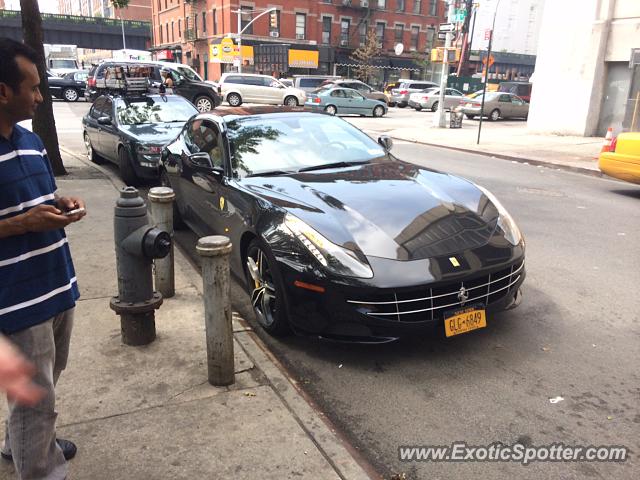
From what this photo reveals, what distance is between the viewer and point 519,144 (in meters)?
16.8

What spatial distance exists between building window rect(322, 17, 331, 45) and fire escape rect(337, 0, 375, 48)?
130cm

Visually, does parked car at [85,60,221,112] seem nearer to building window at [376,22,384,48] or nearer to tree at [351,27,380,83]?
tree at [351,27,380,83]

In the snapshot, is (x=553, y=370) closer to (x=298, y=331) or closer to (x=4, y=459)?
(x=298, y=331)

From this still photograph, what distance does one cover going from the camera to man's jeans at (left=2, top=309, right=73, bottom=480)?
202cm

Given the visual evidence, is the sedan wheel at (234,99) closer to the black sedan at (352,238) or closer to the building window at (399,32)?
the black sedan at (352,238)

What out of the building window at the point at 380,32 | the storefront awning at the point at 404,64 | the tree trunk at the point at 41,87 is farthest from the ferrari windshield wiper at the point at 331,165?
the storefront awning at the point at 404,64

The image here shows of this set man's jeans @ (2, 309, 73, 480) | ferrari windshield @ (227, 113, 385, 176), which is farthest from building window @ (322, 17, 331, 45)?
man's jeans @ (2, 309, 73, 480)

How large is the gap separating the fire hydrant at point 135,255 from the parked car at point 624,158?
802cm

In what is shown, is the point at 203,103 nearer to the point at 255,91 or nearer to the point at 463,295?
the point at 255,91

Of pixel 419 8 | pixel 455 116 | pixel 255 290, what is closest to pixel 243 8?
pixel 419 8

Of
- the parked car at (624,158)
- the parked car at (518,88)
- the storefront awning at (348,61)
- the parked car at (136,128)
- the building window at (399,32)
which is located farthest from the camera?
the building window at (399,32)

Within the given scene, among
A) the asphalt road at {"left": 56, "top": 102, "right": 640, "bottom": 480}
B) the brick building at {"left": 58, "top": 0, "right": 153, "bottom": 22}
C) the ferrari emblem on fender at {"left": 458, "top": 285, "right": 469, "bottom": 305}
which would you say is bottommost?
the asphalt road at {"left": 56, "top": 102, "right": 640, "bottom": 480}

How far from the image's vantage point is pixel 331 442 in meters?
2.67

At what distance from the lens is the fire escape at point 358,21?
175 feet
